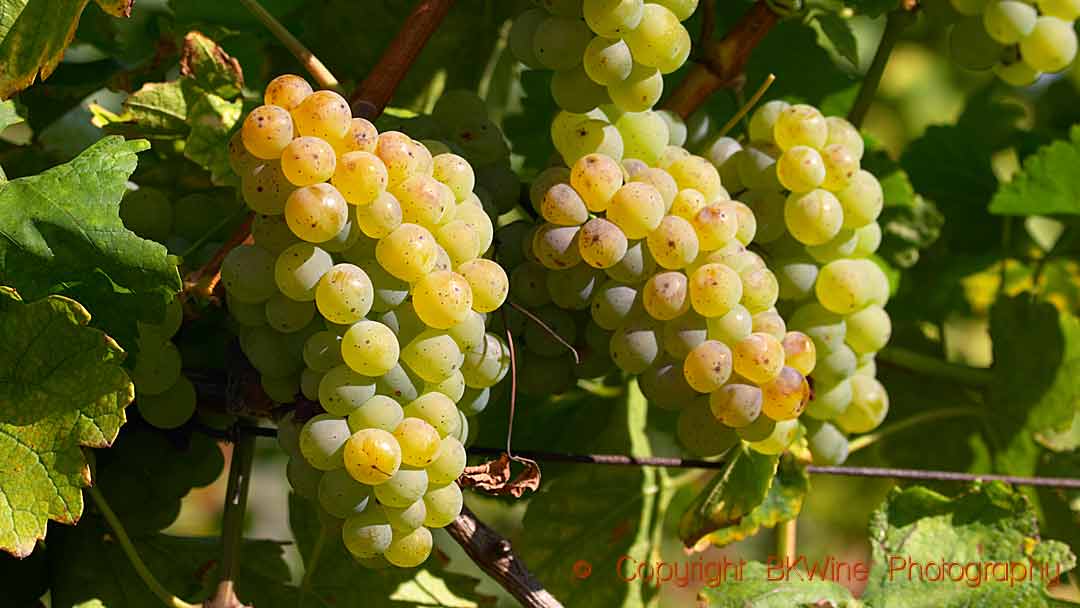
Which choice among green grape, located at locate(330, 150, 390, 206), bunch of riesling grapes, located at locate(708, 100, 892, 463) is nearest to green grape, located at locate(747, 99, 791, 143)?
bunch of riesling grapes, located at locate(708, 100, 892, 463)

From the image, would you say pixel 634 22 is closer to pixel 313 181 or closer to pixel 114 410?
pixel 313 181

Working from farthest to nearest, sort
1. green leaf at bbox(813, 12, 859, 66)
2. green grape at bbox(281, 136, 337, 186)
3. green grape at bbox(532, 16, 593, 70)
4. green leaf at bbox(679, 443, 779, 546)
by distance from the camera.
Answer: green leaf at bbox(813, 12, 859, 66) < green leaf at bbox(679, 443, 779, 546) < green grape at bbox(532, 16, 593, 70) < green grape at bbox(281, 136, 337, 186)

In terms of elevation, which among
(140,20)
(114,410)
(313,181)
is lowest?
(140,20)

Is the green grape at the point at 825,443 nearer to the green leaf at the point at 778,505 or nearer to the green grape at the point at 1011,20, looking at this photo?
the green leaf at the point at 778,505

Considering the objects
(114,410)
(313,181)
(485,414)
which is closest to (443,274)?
(313,181)

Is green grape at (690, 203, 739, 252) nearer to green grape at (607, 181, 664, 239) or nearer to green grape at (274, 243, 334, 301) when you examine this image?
green grape at (607, 181, 664, 239)

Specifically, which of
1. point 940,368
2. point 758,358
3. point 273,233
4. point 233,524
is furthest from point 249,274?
point 940,368

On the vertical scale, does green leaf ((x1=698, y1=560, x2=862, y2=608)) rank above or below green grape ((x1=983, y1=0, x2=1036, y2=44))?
below
